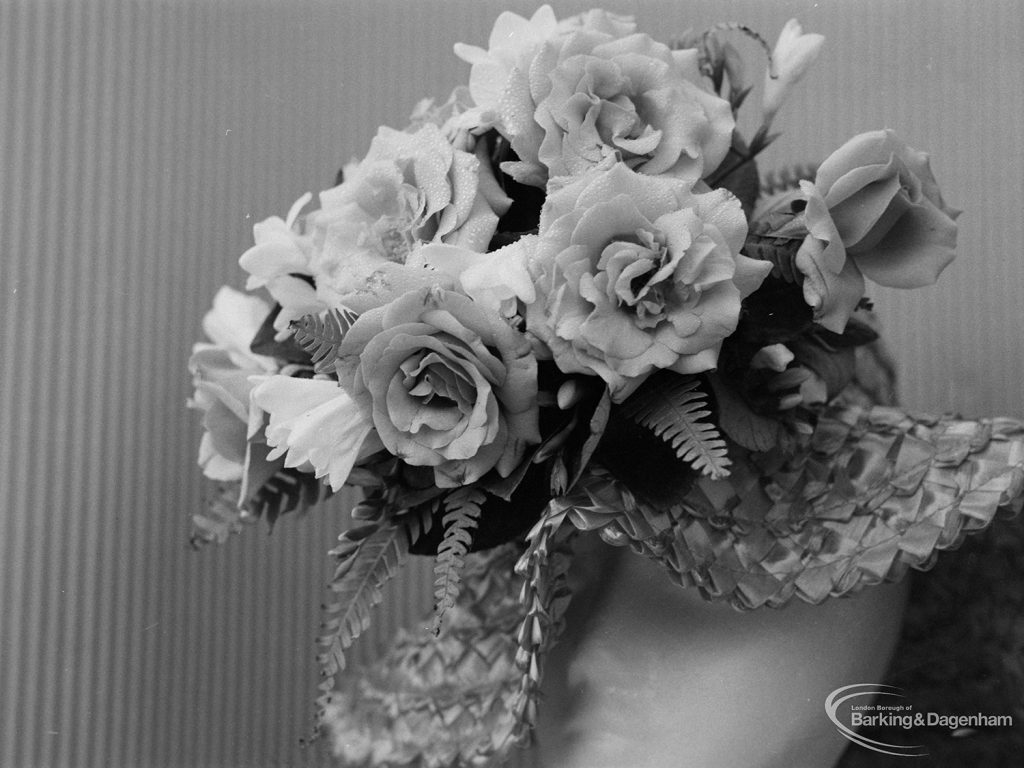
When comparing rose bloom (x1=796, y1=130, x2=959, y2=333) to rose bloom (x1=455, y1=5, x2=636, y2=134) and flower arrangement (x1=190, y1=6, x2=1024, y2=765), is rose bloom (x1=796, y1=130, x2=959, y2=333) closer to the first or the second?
flower arrangement (x1=190, y1=6, x2=1024, y2=765)

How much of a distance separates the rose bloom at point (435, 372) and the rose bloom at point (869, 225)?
0.15 metres

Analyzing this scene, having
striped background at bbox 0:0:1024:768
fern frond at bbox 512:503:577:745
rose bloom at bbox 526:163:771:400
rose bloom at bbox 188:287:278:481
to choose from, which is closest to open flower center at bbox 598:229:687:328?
rose bloom at bbox 526:163:771:400

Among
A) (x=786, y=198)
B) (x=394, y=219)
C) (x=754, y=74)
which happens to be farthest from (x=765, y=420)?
(x=754, y=74)

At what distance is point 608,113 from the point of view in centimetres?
48

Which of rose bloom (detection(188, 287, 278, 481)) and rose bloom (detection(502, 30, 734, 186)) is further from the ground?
rose bloom (detection(502, 30, 734, 186))

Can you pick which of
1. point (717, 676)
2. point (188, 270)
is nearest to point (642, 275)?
point (717, 676)

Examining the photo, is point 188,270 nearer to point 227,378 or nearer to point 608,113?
point 227,378

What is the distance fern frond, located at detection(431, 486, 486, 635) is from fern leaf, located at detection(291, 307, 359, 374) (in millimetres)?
91

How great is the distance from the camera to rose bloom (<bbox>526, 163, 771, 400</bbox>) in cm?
42

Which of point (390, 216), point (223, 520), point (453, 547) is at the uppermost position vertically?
point (390, 216)

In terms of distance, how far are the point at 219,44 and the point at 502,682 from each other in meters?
0.55

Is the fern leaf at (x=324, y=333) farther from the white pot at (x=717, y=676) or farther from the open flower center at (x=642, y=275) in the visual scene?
the white pot at (x=717, y=676)

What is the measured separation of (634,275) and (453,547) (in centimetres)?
15

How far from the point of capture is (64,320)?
0.73 meters
